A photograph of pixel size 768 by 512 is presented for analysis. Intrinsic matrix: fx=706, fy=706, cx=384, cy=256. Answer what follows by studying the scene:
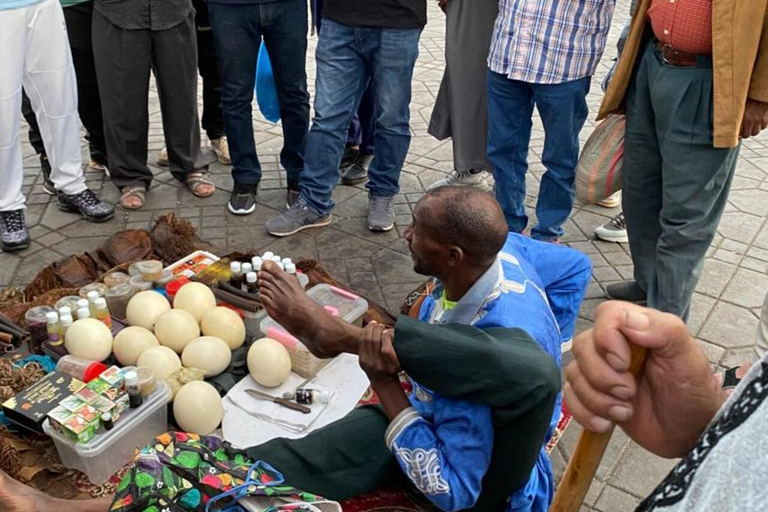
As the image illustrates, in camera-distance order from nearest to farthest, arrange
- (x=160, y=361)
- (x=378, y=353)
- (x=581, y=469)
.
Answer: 1. (x=581, y=469)
2. (x=378, y=353)
3. (x=160, y=361)

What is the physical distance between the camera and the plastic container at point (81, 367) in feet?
8.98

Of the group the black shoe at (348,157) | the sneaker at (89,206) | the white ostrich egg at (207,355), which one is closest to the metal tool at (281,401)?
the white ostrich egg at (207,355)

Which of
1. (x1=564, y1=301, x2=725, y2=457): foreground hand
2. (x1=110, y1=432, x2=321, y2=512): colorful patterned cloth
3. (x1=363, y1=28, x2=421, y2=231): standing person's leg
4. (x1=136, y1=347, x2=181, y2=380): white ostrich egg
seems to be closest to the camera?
(x1=564, y1=301, x2=725, y2=457): foreground hand

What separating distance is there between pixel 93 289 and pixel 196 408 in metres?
0.96

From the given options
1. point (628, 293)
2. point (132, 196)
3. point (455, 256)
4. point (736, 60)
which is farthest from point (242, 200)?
point (736, 60)

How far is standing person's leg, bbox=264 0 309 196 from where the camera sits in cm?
416

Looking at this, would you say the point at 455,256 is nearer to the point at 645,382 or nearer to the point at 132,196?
the point at 645,382

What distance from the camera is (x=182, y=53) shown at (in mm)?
4395

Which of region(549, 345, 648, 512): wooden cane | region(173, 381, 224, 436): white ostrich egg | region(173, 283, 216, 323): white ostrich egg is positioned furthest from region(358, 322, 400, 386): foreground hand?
region(173, 283, 216, 323): white ostrich egg

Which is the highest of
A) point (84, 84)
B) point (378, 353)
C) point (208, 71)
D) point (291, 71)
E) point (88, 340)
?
point (378, 353)

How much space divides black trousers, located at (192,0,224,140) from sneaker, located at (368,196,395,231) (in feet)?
4.47

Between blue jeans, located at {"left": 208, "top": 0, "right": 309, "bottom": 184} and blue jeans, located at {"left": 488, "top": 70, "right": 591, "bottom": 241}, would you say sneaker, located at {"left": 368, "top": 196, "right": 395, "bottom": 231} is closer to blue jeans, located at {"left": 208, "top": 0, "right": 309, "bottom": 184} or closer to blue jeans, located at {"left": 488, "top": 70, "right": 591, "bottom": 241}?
blue jeans, located at {"left": 208, "top": 0, "right": 309, "bottom": 184}

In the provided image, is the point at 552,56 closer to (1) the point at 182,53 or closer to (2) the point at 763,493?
(1) the point at 182,53

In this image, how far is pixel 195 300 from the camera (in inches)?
123
